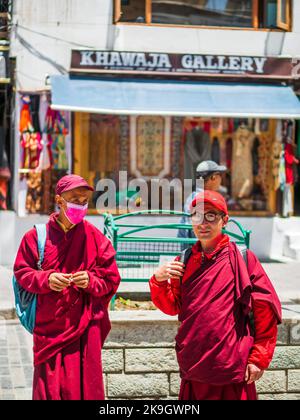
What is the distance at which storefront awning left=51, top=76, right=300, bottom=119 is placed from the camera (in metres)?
12.5

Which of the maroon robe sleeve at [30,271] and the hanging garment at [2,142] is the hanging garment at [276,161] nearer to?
the hanging garment at [2,142]

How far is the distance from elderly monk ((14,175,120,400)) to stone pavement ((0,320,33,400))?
152 centimetres

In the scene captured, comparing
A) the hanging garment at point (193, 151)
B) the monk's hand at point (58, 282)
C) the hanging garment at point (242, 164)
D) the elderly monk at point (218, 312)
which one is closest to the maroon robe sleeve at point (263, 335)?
the elderly monk at point (218, 312)

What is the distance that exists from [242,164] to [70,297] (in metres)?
9.58

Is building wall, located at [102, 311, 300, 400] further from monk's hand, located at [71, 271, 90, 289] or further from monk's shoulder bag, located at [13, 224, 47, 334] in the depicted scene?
monk's hand, located at [71, 271, 90, 289]

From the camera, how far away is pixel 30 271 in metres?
4.70

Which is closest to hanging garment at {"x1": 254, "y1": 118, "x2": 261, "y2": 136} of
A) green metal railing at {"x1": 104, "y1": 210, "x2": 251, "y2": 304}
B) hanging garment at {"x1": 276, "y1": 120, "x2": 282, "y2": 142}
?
hanging garment at {"x1": 276, "y1": 120, "x2": 282, "y2": 142}

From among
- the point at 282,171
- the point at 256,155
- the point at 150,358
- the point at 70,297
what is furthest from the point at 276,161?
the point at 70,297

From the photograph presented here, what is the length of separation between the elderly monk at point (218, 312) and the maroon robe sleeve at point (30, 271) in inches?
26.0

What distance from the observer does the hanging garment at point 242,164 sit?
45.7 ft

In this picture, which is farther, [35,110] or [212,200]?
[35,110]

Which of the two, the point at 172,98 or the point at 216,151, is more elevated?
the point at 172,98

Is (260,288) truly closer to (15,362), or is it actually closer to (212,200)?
(212,200)
